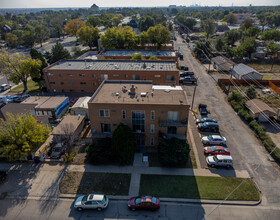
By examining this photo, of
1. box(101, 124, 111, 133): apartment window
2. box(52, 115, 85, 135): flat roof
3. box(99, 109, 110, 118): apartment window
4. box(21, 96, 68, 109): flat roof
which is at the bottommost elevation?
box(52, 115, 85, 135): flat roof

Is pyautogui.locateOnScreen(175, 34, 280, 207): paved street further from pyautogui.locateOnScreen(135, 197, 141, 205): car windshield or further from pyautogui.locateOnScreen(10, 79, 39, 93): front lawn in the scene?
pyautogui.locateOnScreen(10, 79, 39, 93): front lawn

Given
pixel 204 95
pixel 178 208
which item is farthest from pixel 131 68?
pixel 178 208

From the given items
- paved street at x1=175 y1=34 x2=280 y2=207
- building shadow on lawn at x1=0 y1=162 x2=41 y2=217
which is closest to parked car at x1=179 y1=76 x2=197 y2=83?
paved street at x1=175 y1=34 x2=280 y2=207

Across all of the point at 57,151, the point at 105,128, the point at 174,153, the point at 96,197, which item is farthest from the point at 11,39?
the point at 174,153

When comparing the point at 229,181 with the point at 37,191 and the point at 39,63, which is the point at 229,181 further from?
the point at 39,63

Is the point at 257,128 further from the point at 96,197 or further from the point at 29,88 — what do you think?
the point at 29,88

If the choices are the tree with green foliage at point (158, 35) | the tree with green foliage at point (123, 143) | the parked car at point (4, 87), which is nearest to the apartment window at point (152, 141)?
the tree with green foliage at point (123, 143)
